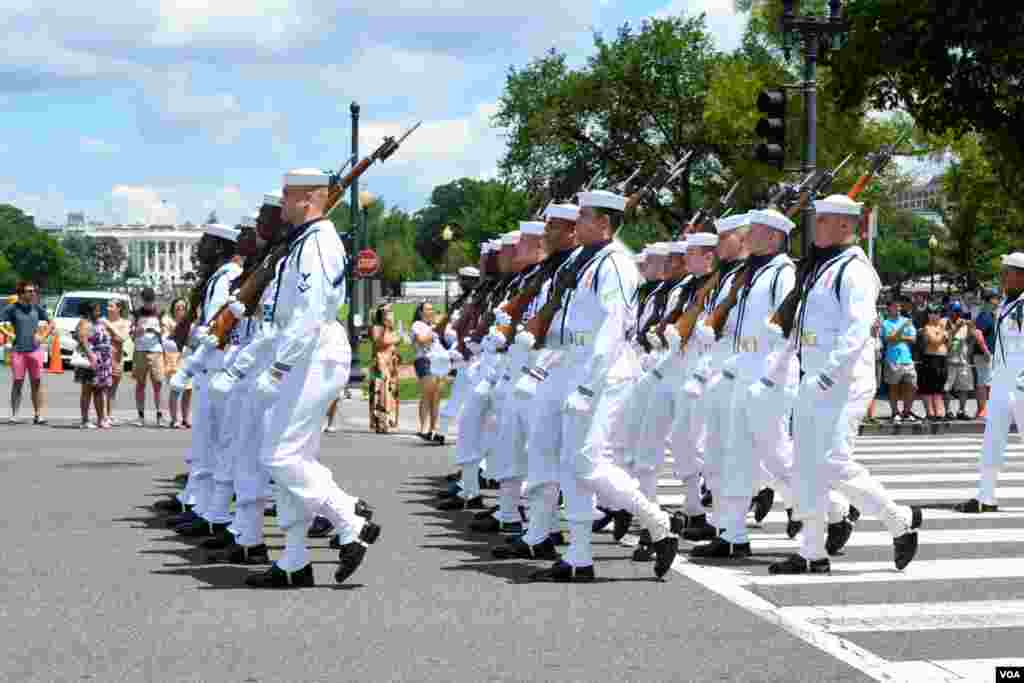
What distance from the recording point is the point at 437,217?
16812 centimetres

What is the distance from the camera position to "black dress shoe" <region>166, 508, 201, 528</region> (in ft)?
35.6

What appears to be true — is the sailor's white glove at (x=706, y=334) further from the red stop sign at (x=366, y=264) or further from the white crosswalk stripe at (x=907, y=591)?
the red stop sign at (x=366, y=264)

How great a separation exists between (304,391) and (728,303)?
3178 mm

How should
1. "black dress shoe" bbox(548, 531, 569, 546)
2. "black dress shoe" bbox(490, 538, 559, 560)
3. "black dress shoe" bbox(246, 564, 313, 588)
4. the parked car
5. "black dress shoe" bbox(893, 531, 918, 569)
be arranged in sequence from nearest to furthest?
"black dress shoe" bbox(246, 564, 313, 588) → "black dress shoe" bbox(893, 531, 918, 569) → "black dress shoe" bbox(490, 538, 559, 560) → "black dress shoe" bbox(548, 531, 569, 546) → the parked car

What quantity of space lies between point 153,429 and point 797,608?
14.1 meters

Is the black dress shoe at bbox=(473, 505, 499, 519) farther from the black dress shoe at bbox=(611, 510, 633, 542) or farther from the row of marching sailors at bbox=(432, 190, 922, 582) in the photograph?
the black dress shoe at bbox=(611, 510, 633, 542)

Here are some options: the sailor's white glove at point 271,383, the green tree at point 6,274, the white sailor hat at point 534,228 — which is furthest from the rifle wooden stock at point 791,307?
the green tree at point 6,274

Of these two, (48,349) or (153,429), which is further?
(48,349)

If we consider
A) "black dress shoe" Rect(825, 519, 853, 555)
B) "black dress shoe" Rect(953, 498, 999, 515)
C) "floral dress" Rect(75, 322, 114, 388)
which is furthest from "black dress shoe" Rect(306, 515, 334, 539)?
"floral dress" Rect(75, 322, 114, 388)

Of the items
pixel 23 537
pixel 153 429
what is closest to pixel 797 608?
pixel 23 537

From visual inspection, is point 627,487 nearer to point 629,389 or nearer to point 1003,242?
point 629,389

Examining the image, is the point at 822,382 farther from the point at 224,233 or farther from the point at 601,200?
the point at 224,233

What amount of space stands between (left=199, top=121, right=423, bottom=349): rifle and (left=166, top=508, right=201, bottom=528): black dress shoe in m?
1.55

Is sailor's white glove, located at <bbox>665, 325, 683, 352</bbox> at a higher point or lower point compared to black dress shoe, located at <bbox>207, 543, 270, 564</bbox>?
higher
